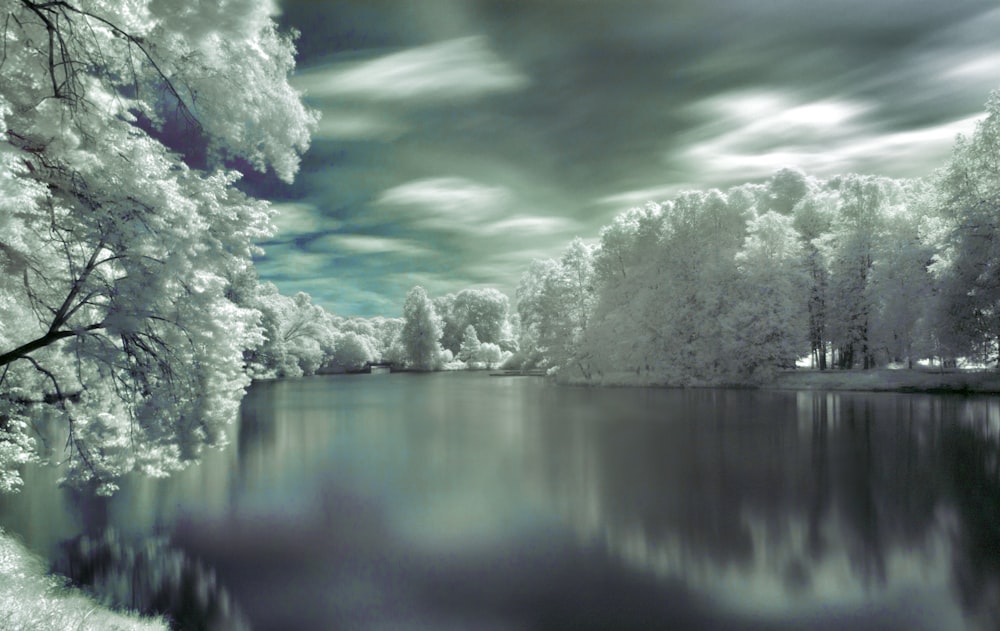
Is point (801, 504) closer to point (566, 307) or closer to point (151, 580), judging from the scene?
point (151, 580)

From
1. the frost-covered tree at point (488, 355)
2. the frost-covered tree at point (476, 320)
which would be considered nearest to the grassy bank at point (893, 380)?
the frost-covered tree at point (488, 355)

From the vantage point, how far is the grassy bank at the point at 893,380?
A: 101ft

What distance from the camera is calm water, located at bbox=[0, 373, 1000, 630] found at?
810 cm

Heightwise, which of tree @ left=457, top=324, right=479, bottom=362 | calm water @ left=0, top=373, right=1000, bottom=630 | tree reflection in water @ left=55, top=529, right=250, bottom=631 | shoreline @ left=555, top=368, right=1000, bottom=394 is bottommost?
tree reflection in water @ left=55, top=529, right=250, bottom=631

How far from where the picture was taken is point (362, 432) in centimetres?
2523

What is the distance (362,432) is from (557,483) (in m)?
12.4

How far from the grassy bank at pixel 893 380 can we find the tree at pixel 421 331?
54911 mm

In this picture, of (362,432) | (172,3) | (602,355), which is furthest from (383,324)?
(172,3)

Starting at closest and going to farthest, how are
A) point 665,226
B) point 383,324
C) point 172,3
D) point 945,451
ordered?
point 172,3 < point 945,451 < point 665,226 < point 383,324

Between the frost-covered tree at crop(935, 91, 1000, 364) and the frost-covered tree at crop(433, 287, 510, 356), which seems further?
the frost-covered tree at crop(433, 287, 510, 356)

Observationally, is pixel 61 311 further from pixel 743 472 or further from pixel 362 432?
pixel 362 432

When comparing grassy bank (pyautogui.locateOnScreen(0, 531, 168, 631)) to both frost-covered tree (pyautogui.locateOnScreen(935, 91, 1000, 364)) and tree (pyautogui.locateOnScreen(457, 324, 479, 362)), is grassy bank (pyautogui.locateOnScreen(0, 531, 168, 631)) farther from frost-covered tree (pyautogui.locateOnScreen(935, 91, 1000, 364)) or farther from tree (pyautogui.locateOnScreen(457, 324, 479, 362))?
tree (pyautogui.locateOnScreen(457, 324, 479, 362))

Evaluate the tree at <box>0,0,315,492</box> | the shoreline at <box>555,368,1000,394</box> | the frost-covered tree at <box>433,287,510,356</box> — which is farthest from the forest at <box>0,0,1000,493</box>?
the frost-covered tree at <box>433,287,510,356</box>

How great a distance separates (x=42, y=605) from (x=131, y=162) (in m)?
4.86
